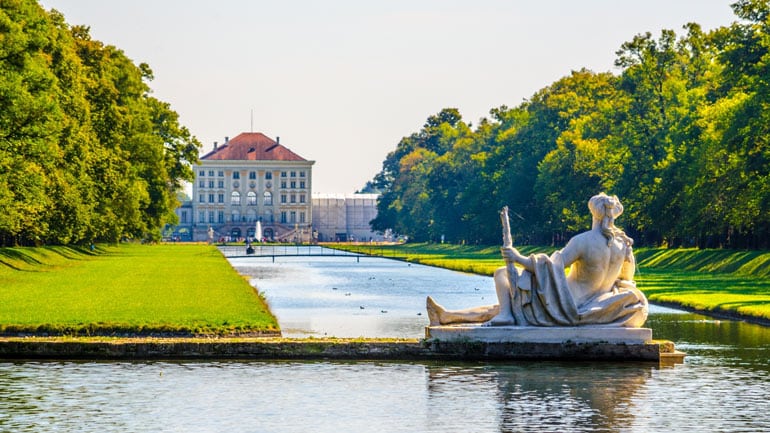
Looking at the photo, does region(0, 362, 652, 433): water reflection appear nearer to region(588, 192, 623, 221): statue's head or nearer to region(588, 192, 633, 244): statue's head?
region(588, 192, 633, 244): statue's head

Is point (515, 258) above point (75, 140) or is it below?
below

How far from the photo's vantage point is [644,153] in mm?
79312

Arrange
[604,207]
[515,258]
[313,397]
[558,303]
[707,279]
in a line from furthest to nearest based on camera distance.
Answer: [707,279], [604,207], [558,303], [515,258], [313,397]

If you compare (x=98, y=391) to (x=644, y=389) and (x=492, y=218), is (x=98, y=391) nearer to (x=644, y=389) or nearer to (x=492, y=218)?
(x=644, y=389)

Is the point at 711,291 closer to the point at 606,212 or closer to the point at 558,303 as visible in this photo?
the point at 606,212

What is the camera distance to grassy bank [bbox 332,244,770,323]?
35.7 m

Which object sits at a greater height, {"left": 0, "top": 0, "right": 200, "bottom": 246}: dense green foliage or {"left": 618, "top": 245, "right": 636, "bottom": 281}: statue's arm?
{"left": 0, "top": 0, "right": 200, "bottom": 246}: dense green foliage

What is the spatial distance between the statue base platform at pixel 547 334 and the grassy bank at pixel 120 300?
23.2 feet

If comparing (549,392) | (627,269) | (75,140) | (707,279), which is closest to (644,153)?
(707,279)

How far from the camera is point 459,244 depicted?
463ft

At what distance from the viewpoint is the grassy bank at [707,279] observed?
117ft

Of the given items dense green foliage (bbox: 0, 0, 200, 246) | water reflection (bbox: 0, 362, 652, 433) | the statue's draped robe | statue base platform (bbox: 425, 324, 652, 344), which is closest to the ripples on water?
water reflection (bbox: 0, 362, 652, 433)

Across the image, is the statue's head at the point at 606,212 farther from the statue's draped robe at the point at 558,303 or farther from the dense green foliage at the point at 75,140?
the dense green foliage at the point at 75,140

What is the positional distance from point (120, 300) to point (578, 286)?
58.1ft
